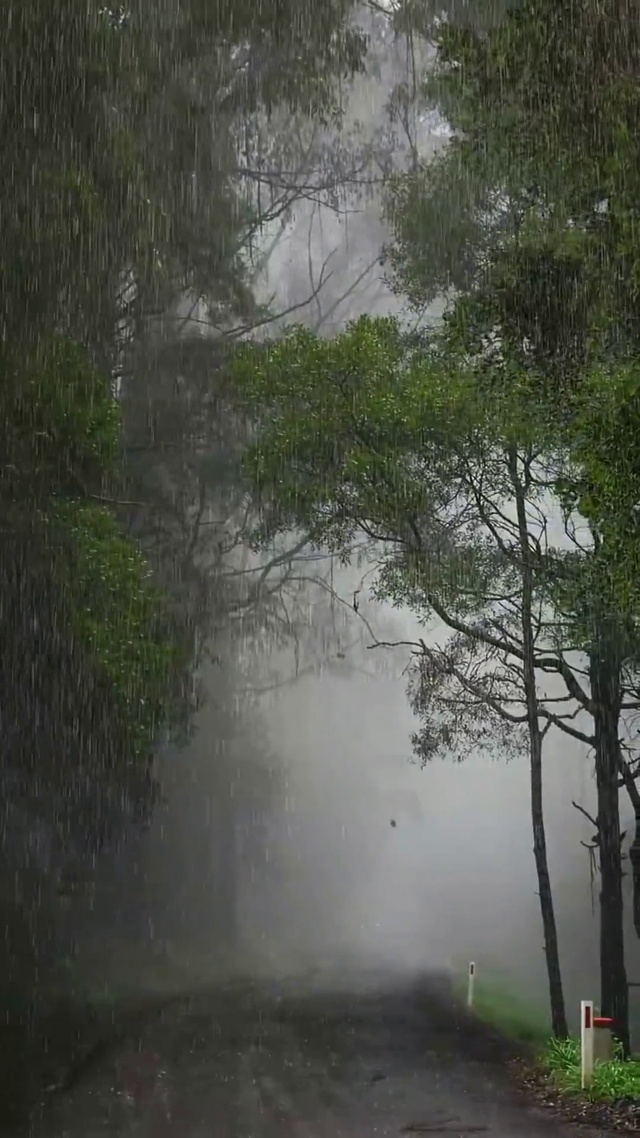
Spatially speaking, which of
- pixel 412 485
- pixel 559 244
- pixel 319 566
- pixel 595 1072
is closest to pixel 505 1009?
pixel 595 1072

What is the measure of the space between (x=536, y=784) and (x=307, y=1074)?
793 millimetres

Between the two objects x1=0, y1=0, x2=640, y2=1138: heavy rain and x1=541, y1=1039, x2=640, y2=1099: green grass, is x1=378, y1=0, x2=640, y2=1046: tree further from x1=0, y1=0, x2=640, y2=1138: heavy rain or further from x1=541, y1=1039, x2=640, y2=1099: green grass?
x1=541, y1=1039, x2=640, y2=1099: green grass

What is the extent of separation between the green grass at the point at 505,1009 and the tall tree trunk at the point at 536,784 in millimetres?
39

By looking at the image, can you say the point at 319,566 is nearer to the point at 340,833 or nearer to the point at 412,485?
the point at 412,485

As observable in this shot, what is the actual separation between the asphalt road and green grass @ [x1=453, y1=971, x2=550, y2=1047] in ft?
0.12

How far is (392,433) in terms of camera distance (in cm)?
271

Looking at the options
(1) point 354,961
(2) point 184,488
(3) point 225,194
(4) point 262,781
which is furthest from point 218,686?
(3) point 225,194

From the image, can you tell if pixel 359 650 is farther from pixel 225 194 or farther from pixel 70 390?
pixel 225 194

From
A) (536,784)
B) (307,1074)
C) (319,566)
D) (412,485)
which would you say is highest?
(412,485)

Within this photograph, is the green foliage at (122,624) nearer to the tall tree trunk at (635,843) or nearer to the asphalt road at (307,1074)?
the asphalt road at (307,1074)

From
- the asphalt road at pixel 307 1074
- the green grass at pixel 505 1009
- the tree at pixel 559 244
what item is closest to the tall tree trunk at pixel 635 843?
the tree at pixel 559 244

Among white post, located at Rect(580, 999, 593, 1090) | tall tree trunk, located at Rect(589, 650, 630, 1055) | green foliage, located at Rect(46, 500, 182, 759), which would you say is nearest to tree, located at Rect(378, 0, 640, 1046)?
tall tree trunk, located at Rect(589, 650, 630, 1055)

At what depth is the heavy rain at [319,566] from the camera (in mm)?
2467

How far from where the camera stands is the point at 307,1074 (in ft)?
7.98
